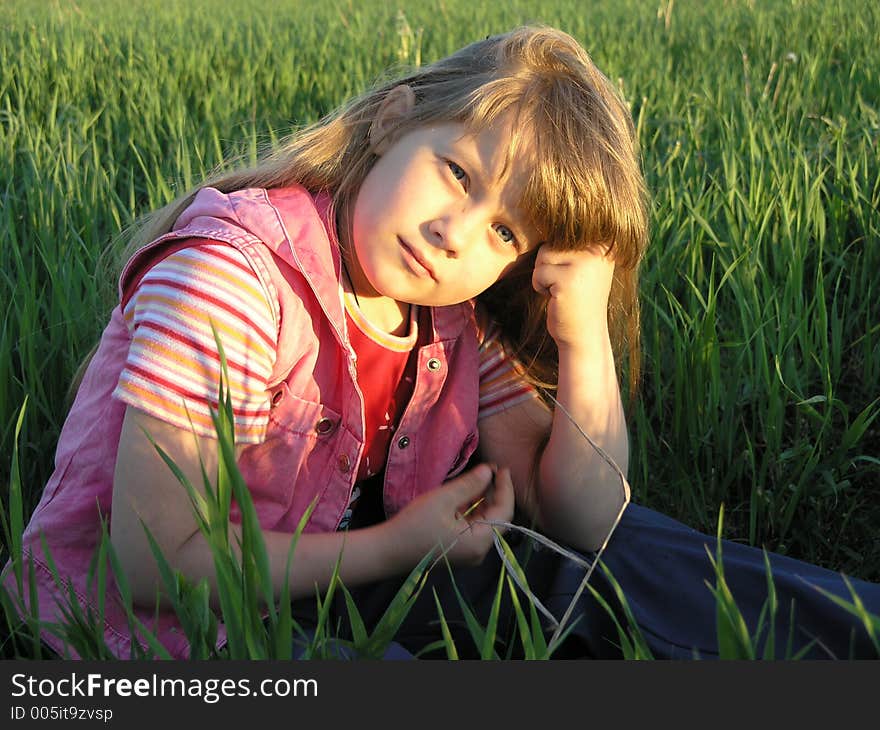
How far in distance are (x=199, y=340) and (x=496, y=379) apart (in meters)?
0.56

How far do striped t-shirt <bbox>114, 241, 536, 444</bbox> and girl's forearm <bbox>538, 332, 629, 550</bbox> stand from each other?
0.46 meters

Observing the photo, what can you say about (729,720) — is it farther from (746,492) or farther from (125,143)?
(125,143)

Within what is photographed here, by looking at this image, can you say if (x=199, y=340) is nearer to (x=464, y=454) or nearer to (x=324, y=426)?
(x=324, y=426)

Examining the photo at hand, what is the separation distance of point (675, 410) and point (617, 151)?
0.56m

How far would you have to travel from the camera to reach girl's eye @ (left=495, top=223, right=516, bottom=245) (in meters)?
1.38

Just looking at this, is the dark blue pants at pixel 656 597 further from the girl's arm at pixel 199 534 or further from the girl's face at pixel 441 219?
the girl's face at pixel 441 219

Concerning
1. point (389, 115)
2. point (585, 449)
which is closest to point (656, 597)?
point (585, 449)

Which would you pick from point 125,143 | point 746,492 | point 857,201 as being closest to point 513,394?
point 746,492

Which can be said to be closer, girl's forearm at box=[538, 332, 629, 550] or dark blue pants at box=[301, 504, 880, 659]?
dark blue pants at box=[301, 504, 880, 659]

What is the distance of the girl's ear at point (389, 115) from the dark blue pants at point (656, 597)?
590 mm

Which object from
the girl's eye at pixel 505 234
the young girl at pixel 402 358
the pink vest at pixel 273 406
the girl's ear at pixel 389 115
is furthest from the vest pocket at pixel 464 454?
the girl's ear at pixel 389 115

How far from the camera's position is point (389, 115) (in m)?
1.52

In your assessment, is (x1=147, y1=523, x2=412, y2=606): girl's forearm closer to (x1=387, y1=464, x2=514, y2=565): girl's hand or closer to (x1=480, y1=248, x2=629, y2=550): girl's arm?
(x1=387, y1=464, x2=514, y2=565): girl's hand

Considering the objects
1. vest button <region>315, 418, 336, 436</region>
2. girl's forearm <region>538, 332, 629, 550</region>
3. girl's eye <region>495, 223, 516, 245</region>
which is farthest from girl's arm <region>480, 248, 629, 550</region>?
vest button <region>315, 418, 336, 436</region>
